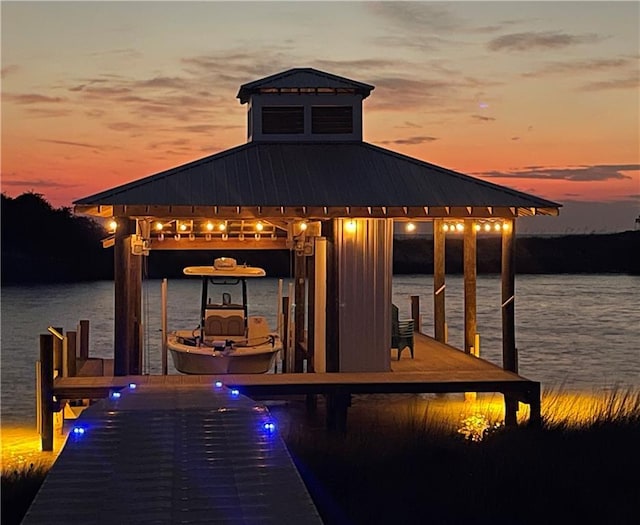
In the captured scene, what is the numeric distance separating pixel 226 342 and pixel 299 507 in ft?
26.2

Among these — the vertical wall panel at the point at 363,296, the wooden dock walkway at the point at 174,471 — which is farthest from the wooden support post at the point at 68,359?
the vertical wall panel at the point at 363,296

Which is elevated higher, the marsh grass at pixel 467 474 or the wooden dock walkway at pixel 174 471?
the wooden dock walkway at pixel 174 471

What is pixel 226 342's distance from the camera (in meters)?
15.4

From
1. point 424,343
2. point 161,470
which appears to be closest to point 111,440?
point 161,470

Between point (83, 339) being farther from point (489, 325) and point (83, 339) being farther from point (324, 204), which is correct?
point (489, 325)

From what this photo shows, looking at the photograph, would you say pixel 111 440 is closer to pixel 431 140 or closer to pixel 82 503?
pixel 82 503

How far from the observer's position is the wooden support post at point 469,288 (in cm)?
1691

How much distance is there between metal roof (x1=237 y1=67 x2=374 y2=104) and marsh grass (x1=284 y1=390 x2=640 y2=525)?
587 cm

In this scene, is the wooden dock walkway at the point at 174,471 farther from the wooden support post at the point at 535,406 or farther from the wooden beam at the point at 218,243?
the wooden beam at the point at 218,243

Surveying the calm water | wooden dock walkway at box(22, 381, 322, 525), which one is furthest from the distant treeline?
wooden dock walkway at box(22, 381, 322, 525)

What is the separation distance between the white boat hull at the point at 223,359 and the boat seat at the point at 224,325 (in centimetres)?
67

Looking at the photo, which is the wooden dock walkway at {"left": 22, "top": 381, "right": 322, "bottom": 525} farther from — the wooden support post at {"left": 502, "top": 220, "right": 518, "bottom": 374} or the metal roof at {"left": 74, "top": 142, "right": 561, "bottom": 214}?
the wooden support post at {"left": 502, "top": 220, "right": 518, "bottom": 374}

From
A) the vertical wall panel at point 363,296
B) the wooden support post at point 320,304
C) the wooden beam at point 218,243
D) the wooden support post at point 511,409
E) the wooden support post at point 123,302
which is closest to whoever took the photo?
the wooden support post at point 123,302

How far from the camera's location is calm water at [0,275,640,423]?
28.1 m
